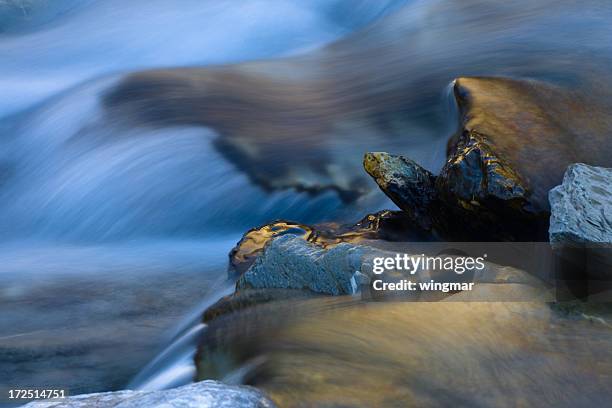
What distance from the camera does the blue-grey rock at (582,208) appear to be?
10.2 ft

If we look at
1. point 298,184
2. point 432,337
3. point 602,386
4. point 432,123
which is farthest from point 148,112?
point 602,386

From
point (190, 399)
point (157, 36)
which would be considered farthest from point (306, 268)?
point (157, 36)

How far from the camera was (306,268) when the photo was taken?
3428 mm

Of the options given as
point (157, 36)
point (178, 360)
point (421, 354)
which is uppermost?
point (157, 36)

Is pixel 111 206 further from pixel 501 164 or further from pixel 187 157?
pixel 501 164

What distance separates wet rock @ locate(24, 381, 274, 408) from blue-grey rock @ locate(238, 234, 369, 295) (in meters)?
0.89

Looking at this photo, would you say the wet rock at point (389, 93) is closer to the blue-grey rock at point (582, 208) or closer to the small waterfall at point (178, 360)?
the blue-grey rock at point (582, 208)

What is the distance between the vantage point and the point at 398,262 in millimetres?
3375

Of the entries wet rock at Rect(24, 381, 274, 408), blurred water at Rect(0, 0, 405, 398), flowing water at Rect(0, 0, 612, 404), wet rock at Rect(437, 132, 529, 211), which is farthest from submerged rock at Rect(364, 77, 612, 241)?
wet rock at Rect(24, 381, 274, 408)

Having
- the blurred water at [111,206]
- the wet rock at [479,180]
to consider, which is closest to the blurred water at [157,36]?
the blurred water at [111,206]

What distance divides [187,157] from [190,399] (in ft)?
12.9

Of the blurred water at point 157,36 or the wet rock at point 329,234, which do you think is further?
the blurred water at point 157,36

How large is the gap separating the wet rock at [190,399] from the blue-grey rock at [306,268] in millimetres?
892

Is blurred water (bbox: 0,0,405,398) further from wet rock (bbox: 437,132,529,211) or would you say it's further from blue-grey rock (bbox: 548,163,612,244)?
blue-grey rock (bbox: 548,163,612,244)
